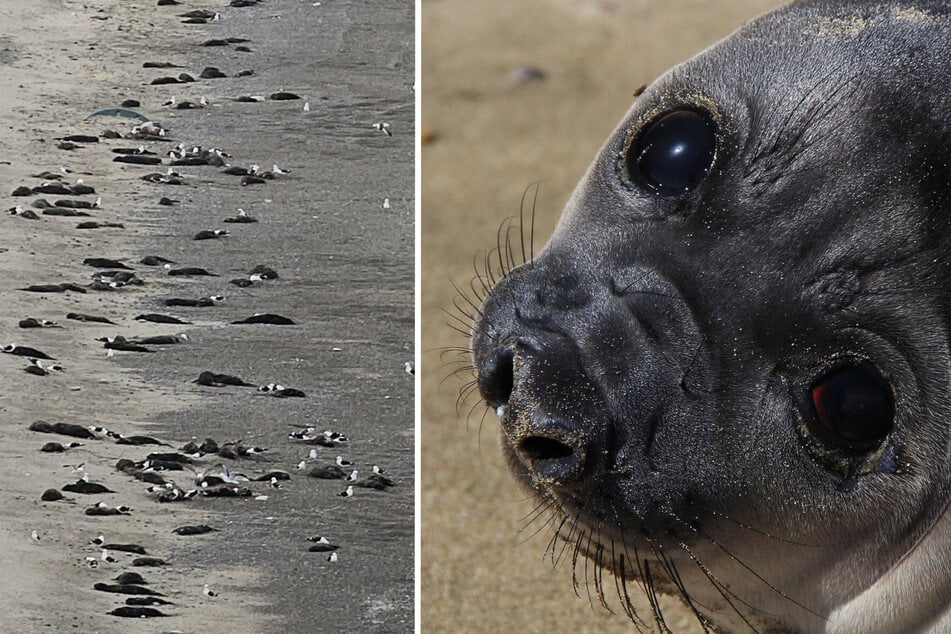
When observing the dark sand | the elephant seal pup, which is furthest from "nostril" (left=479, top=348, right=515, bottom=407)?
the dark sand

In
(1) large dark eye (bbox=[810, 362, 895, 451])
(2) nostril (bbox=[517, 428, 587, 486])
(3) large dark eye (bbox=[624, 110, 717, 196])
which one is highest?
(3) large dark eye (bbox=[624, 110, 717, 196])

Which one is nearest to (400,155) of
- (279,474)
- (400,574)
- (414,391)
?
(414,391)

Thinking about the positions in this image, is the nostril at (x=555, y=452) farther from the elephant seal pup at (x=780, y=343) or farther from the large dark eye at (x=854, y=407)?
the large dark eye at (x=854, y=407)

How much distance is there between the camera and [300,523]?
2742 millimetres

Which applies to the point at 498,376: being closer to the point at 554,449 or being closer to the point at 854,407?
the point at 554,449

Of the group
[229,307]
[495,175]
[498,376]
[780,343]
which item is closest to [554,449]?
[498,376]

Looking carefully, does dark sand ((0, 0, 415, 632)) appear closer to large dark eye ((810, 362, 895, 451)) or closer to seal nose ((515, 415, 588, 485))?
seal nose ((515, 415, 588, 485))

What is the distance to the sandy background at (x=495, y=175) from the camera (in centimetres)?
251

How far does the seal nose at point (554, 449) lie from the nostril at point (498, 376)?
0.08 meters

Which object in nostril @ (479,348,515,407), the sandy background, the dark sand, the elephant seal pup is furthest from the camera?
the dark sand

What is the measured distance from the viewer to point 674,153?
1749 millimetres

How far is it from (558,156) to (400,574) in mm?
1742

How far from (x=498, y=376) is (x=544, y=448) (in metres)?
0.12

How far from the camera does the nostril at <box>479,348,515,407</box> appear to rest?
5.50 feet
